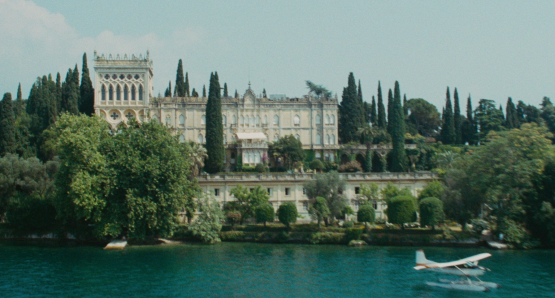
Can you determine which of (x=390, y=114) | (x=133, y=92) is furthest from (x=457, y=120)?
(x=133, y=92)

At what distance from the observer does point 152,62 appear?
79750mm

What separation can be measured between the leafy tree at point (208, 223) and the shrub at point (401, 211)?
15.7m

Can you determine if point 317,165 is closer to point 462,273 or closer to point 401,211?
point 401,211

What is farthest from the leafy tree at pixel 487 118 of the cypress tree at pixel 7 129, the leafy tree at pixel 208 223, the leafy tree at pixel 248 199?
the cypress tree at pixel 7 129

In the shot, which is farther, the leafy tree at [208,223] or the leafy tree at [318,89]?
the leafy tree at [318,89]

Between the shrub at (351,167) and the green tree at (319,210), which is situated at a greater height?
the shrub at (351,167)

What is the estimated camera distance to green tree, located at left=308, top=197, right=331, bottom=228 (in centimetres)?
4933

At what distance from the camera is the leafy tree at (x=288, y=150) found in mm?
71625

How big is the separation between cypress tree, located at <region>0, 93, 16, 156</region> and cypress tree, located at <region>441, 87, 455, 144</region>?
5936 cm

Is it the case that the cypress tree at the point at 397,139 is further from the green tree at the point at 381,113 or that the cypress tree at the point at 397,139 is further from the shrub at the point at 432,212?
the shrub at the point at 432,212

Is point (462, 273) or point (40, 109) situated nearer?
point (462, 273)

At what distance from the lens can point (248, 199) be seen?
52750 millimetres

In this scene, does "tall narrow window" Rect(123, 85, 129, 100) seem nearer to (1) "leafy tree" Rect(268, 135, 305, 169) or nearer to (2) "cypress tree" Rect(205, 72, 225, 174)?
(2) "cypress tree" Rect(205, 72, 225, 174)

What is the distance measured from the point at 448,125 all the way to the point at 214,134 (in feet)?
123
